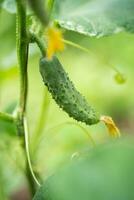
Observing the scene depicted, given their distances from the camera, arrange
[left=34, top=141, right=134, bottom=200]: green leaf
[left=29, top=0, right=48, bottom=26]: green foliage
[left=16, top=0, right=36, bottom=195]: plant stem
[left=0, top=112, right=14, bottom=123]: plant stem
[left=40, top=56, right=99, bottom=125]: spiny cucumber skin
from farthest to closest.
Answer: [left=0, top=112, right=14, bottom=123]: plant stem < [left=40, top=56, right=99, bottom=125]: spiny cucumber skin < [left=16, top=0, right=36, bottom=195]: plant stem < [left=29, top=0, right=48, bottom=26]: green foliage < [left=34, top=141, right=134, bottom=200]: green leaf

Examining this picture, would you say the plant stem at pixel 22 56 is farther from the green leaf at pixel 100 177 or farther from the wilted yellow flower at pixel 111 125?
the green leaf at pixel 100 177

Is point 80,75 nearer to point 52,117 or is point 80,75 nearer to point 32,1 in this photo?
point 52,117

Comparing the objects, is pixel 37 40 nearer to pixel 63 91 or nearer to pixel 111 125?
pixel 63 91

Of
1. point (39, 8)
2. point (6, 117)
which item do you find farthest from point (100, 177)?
point (6, 117)

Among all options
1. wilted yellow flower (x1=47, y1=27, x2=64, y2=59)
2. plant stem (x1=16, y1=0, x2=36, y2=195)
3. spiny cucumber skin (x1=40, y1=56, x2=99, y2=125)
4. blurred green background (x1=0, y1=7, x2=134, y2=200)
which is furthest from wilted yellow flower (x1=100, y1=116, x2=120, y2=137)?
blurred green background (x1=0, y1=7, x2=134, y2=200)

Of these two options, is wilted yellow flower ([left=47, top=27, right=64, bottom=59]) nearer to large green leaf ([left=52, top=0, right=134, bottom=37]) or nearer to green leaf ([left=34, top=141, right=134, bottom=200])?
large green leaf ([left=52, top=0, right=134, bottom=37])

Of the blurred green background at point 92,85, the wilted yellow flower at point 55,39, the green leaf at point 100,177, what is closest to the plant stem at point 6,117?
the wilted yellow flower at point 55,39
